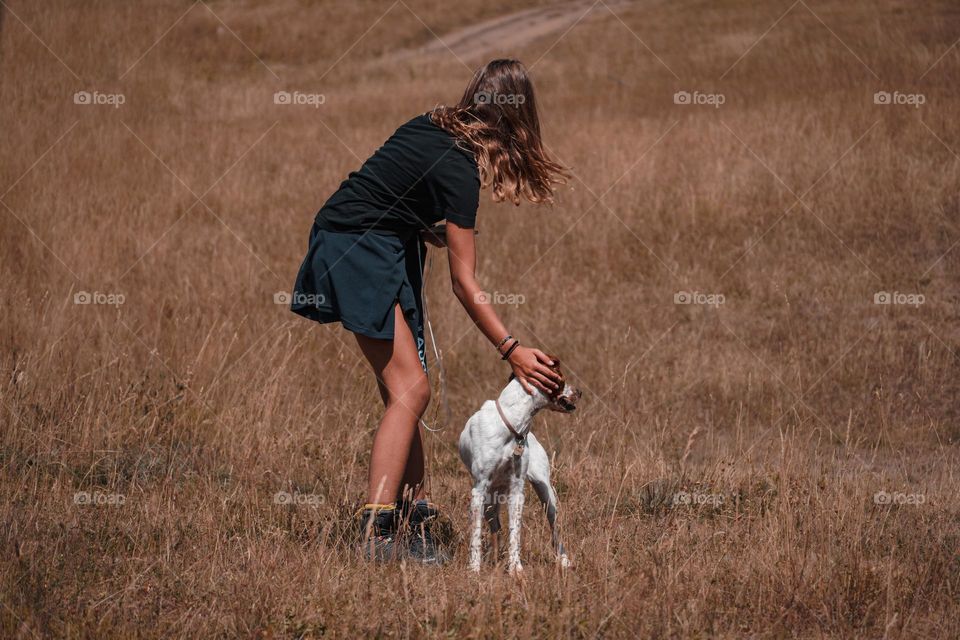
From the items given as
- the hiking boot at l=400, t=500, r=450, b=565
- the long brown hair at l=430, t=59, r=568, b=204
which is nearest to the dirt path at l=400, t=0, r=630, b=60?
the long brown hair at l=430, t=59, r=568, b=204

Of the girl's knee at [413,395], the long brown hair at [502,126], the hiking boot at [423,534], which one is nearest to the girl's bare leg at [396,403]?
the girl's knee at [413,395]

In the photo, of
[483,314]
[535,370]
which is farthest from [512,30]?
[535,370]

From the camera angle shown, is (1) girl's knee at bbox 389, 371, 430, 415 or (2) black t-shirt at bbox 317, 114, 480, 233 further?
(1) girl's knee at bbox 389, 371, 430, 415

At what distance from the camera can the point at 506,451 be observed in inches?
155

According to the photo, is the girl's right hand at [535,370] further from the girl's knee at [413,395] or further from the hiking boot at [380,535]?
the hiking boot at [380,535]

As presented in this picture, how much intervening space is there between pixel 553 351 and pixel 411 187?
3.96m

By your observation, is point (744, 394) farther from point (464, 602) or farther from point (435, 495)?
point (464, 602)

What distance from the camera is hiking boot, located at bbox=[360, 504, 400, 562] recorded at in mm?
4105

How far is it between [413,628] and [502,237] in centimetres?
655

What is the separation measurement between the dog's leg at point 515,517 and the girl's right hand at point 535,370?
15.7 inches

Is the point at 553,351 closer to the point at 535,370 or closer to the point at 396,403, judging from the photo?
the point at 396,403

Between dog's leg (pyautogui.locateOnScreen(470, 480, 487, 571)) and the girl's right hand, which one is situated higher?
the girl's right hand

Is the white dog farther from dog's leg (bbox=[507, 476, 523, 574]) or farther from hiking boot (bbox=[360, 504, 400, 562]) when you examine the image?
hiking boot (bbox=[360, 504, 400, 562])

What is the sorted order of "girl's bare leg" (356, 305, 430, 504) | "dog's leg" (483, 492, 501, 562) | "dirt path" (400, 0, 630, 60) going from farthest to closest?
"dirt path" (400, 0, 630, 60) → "girl's bare leg" (356, 305, 430, 504) → "dog's leg" (483, 492, 501, 562)
